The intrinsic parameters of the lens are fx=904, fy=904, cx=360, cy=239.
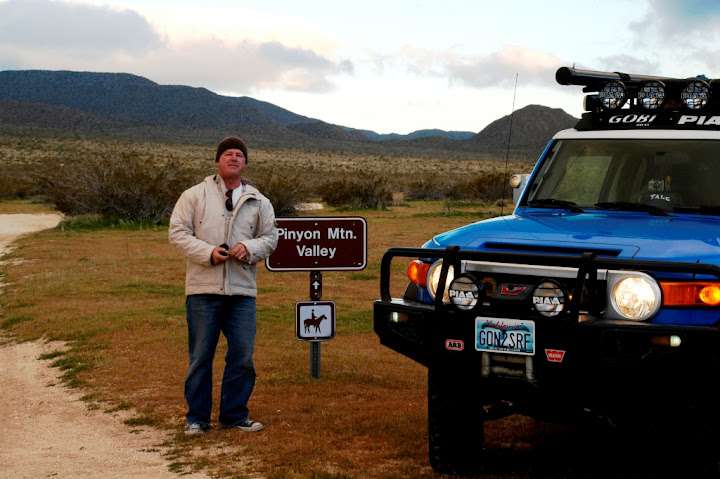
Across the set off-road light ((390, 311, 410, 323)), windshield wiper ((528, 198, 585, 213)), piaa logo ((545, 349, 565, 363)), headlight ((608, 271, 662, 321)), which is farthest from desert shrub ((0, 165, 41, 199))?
headlight ((608, 271, 662, 321))

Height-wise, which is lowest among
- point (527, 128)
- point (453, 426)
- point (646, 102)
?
point (453, 426)

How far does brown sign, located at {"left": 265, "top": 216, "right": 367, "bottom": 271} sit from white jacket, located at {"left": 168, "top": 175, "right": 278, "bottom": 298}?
1.26 m

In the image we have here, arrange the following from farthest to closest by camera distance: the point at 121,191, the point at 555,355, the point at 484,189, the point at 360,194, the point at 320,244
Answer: the point at 484,189, the point at 360,194, the point at 121,191, the point at 320,244, the point at 555,355

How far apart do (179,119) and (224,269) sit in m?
165

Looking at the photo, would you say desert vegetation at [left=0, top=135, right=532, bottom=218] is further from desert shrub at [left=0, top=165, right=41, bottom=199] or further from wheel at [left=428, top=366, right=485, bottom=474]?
wheel at [left=428, top=366, right=485, bottom=474]

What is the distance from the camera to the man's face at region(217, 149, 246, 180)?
19.8 feet

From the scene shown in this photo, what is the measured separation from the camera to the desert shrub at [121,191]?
25.6 meters

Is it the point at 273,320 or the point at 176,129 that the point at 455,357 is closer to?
the point at 273,320

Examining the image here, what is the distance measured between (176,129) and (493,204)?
9352cm

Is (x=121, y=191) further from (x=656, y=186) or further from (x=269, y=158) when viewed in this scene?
(x=269, y=158)

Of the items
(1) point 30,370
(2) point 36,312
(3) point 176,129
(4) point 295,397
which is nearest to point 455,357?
(4) point 295,397

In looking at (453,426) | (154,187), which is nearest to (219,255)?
(453,426)

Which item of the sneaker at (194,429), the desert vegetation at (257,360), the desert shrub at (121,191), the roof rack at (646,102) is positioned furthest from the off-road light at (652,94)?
the desert shrub at (121,191)

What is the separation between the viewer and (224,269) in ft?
19.6
